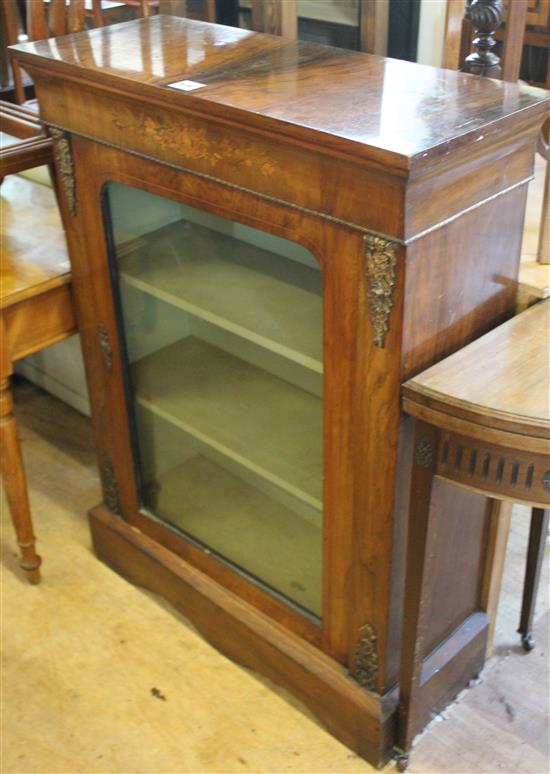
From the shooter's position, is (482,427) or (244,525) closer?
(482,427)

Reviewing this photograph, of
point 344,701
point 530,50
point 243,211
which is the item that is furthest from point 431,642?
point 530,50

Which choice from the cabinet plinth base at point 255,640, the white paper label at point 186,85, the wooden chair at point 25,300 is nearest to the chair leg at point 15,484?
the wooden chair at point 25,300

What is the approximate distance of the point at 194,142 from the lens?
1.26 metres

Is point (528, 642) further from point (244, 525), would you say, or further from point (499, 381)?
point (499, 381)

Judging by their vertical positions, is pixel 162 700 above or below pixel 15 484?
below

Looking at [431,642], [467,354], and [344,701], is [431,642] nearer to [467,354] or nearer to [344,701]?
[344,701]

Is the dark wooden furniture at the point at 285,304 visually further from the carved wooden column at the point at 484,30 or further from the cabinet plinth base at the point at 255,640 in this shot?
the carved wooden column at the point at 484,30

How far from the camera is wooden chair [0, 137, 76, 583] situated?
165 cm

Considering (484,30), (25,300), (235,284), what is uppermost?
(484,30)

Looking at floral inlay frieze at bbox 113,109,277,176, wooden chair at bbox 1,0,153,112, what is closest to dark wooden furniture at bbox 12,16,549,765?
floral inlay frieze at bbox 113,109,277,176

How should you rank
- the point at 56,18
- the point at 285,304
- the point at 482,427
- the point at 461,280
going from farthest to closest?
the point at 56,18 → the point at 285,304 → the point at 461,280 → the point at 482,427

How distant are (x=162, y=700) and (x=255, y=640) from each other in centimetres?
20

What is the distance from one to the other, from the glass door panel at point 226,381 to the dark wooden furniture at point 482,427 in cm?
20

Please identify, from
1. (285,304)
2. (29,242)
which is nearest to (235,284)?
(285,304)
